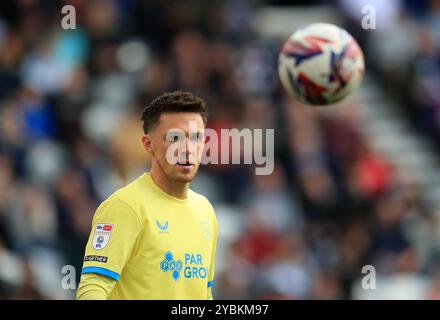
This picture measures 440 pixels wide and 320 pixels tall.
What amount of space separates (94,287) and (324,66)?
2699 mm

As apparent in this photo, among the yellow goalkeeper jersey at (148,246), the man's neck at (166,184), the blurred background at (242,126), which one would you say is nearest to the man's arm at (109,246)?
the yellow goalkeeper jersey at (148,246)

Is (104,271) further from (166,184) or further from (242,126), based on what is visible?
(242,126)

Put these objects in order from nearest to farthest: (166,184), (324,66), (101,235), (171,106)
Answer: (101,235) → (171,106) → (166,184) → (324,66)

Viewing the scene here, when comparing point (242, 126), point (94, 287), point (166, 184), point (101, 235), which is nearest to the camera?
point (94, 287)

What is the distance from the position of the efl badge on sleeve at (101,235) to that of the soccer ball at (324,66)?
7.64 feet

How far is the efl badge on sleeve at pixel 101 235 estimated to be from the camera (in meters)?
6.53

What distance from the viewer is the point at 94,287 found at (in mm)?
6430

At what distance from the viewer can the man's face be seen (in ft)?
22.2

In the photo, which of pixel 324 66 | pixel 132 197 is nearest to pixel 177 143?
pixel 132 197

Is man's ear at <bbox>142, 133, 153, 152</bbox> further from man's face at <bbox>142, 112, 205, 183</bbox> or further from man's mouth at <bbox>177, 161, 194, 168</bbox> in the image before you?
man's mouth at <bbox>177, 161, 194, 168</bbox>

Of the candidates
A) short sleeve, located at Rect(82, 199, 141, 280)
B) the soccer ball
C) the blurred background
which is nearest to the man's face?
short sleeve, located at Rect(82, 199, 141, 280)

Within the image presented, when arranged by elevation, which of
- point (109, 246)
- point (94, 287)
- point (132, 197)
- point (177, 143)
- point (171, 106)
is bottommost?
point (94, 287)

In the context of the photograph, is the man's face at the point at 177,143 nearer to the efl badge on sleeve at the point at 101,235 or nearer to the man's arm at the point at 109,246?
the man's arm at the point at 109,246

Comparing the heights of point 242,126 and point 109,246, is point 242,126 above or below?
above
